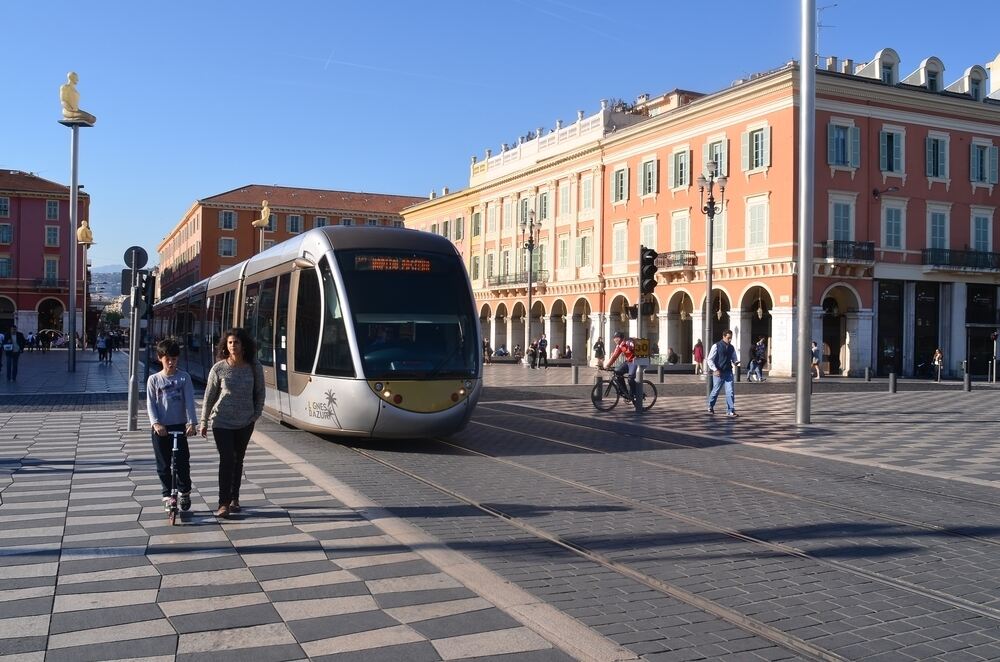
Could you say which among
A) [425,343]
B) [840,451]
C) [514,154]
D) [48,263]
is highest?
[514,154]

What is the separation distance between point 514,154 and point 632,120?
11.0 metres

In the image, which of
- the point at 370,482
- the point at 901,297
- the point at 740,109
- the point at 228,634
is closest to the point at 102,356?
the point at 740,109

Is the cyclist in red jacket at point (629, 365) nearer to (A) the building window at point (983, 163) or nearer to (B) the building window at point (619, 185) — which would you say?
(B) the building window at point (619, 185)

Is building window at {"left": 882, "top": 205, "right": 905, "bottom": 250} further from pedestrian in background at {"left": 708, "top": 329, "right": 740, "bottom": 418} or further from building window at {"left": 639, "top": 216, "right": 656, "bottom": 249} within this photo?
pedestrian in background at {"left": 708, "top": 329, "right": 740, "bottom": 418}

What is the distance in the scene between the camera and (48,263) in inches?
3255

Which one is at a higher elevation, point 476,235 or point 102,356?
point 476,235

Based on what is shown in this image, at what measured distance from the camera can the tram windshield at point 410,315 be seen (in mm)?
12234

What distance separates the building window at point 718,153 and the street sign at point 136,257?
100ft

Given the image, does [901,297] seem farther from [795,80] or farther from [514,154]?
[514,154]

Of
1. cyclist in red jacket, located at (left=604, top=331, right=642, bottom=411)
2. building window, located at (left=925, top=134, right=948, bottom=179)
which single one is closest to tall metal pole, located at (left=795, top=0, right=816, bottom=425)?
cyclist in red jacket, located at (left=604, top=331, right=642, bottom=411)

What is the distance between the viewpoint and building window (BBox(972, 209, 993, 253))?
4338cm

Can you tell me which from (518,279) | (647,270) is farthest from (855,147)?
(647,270)

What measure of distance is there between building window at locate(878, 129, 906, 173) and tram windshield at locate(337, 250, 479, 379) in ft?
111

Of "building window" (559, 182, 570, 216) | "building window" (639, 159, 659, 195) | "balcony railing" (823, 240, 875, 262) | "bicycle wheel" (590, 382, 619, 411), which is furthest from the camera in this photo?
"building window" (559, 182, 570, 216)
